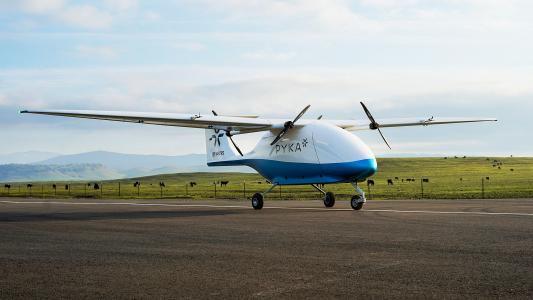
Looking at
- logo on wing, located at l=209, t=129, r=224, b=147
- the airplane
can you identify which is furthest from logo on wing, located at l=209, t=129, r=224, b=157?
the airplane

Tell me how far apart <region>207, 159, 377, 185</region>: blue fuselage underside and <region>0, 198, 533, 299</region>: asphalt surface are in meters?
5.71

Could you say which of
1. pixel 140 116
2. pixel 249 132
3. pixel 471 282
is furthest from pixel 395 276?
pixel 249 132

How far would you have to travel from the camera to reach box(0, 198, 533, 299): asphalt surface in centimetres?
920

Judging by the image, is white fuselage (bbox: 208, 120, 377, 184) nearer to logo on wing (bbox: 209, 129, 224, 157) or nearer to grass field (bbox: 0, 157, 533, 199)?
logo on wing (bbox: 209, 129, 224, 157)

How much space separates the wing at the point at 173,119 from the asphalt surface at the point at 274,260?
26.6 feet

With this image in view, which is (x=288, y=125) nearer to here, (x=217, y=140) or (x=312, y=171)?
(x=312, y=171)

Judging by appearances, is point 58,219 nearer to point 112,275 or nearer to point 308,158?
point 308,158

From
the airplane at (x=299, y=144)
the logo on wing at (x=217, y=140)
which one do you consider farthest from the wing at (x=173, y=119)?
the logo on wing at (x=217, y=140)

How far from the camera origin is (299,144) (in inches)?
1156

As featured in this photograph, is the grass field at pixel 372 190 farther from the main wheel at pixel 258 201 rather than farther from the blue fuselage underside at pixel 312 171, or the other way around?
the main wheel at pixel 258 201

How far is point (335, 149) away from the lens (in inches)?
1077

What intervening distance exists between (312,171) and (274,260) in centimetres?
1678

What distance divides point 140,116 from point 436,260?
19.4m

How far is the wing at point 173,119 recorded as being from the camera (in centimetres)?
2800
